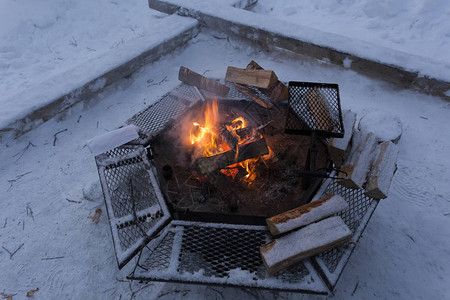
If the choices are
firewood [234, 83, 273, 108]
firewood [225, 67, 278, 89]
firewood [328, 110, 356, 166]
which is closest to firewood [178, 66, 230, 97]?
firewood [234, 83, 273, 108]

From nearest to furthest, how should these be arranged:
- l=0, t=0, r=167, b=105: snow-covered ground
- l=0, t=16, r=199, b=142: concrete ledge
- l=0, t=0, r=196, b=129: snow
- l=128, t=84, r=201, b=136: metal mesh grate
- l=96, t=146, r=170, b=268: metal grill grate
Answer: l=96, t=146, r=170, b=268: metal grill grate, l=128, t=84, r=201, b=136: metal mesh grate, l=0, t=16, r=199, b=142: concrete ledge, l=0, t=0, r=196, b=129: snow, l=0, t=0, r=167, b=105: snow-covered ground

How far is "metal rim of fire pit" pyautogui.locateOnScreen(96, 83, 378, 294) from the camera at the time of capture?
2.26 metres

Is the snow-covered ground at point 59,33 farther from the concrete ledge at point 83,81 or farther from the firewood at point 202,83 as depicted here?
the firewood at point 202,83

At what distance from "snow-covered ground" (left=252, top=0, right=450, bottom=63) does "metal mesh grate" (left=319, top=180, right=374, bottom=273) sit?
441cm

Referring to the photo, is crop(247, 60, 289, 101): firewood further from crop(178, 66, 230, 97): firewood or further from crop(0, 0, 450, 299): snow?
crop(0, 0, 450, 299): snow

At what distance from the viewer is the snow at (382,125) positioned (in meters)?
3.99

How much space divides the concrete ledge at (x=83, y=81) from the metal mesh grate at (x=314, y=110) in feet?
9.95

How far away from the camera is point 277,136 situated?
379 centimetres

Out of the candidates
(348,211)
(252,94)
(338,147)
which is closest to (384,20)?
(252,94)

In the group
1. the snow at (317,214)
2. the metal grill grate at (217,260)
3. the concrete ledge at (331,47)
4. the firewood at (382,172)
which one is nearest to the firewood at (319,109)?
the firewood at (382,172)

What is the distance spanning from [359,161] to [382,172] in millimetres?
258

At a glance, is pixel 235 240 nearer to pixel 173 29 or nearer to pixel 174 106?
pixel 174 106

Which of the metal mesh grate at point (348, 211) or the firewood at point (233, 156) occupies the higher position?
the firewood at point (233, 156)

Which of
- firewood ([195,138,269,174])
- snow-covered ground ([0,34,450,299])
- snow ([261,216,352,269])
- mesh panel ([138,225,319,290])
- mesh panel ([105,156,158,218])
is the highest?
firewood ([195,138,269,174])
